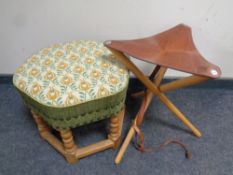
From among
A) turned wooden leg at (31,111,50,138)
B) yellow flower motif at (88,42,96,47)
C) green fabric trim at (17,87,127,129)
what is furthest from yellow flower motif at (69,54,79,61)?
turned wooden leg at (31,111,50,138)

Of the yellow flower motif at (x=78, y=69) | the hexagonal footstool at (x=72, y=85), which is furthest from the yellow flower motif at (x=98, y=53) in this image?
the yellow flower motif at (x=78, y=69)

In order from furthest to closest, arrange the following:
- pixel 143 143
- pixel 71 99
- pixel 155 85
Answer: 1. pixel 143 143
2. pixel 155 85
3. pixel 71 99

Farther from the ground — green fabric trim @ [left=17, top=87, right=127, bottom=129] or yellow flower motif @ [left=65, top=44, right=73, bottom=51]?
yellow flower motif @ [left=65, top=44, right=73, bottom=51]

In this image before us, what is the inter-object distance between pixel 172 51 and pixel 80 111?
410 millimetres

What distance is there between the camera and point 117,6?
1.15 metres

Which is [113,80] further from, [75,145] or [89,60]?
[75,145]

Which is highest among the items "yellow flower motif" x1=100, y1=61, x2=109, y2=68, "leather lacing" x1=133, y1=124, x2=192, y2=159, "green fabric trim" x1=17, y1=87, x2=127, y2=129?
"yellow flower motif" x1=100, y1=61, x2=109, y2=68

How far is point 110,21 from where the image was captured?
121 cm

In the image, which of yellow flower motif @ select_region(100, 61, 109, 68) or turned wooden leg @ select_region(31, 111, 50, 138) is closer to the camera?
Result: yellow flower motif @ select_region(100, 61, 109, 68)

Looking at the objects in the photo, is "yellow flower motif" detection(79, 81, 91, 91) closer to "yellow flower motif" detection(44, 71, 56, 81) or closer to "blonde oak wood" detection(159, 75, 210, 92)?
"yellow flower motif" detection(44, 71, 56, 81)

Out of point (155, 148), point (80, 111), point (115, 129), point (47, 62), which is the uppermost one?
point (47, 62)

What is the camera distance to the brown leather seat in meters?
0.88

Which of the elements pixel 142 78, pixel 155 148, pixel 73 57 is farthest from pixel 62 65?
pixel 155 148

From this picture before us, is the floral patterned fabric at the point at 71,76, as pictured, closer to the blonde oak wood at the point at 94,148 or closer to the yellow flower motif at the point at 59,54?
the yellow flower motif at the point at 59,54
